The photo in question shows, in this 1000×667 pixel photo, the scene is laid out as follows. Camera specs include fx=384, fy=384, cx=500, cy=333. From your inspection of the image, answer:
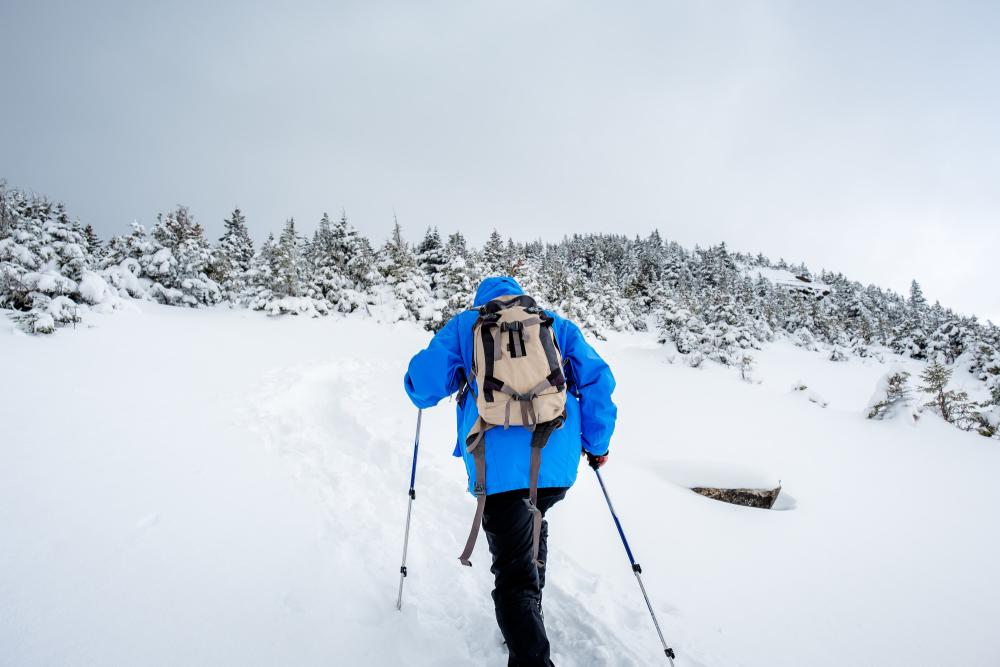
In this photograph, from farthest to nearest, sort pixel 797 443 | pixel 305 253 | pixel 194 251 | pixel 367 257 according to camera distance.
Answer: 1. pixel 305 253
2. pixel 367 257
3. pixel 194 251
4. pixel 797 443

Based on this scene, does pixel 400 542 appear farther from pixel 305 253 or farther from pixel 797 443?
pixel 305 253

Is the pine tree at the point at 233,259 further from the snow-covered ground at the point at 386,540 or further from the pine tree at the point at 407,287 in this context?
the snow-covered ground at the point at 386,540

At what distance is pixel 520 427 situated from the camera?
2.41 metres

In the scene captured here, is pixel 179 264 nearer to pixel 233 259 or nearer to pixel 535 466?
pixel 233 259

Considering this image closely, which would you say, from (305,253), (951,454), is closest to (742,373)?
(951,454)

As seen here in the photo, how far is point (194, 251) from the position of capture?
22.1 meters

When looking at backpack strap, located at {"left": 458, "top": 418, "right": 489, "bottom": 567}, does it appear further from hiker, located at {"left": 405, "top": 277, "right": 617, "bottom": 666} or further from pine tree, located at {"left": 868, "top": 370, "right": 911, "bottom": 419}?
pine tree, located at {"left": 868, "top": 370, "right": 911, "bottom": 419}

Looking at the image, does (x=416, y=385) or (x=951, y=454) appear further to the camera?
(x=951, y=454)

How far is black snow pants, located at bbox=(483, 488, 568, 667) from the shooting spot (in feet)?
7.18

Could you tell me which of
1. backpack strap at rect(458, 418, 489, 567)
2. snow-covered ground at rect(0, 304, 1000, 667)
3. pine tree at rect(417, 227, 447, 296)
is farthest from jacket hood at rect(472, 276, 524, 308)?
pine tree at rect(417, 227, 447, 296)

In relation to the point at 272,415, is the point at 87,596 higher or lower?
higher

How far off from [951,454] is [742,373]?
1020 cm

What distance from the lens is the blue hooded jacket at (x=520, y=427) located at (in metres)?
2.40

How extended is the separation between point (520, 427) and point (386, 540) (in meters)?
2.45
